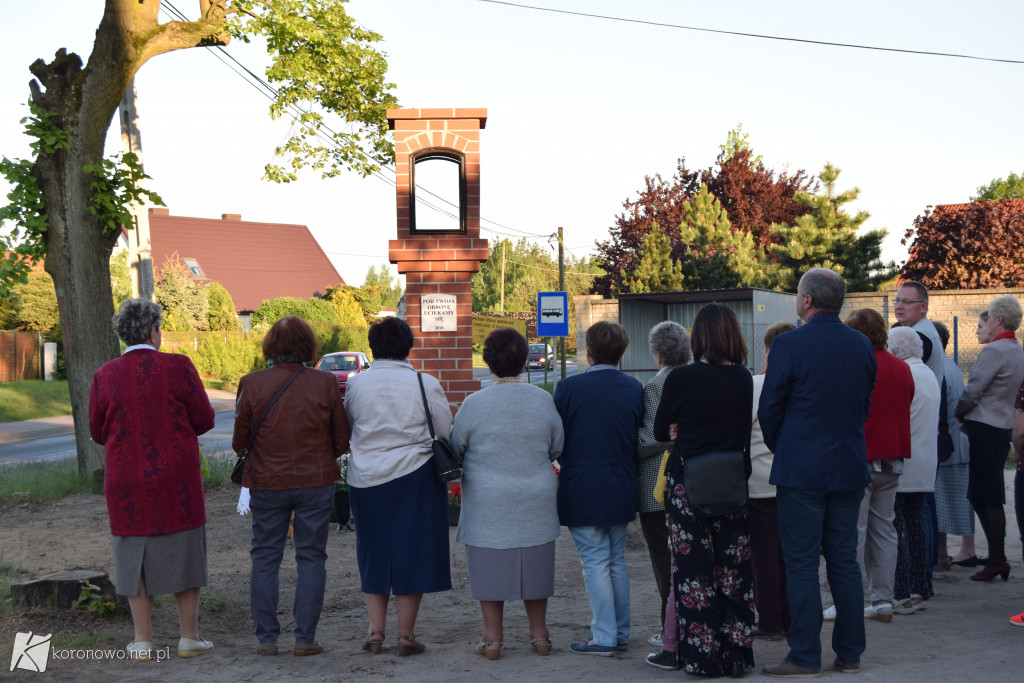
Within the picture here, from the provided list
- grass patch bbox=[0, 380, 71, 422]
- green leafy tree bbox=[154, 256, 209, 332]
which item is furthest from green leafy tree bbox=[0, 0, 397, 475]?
green leafy tree bbox=[154, 256, 209, 332]

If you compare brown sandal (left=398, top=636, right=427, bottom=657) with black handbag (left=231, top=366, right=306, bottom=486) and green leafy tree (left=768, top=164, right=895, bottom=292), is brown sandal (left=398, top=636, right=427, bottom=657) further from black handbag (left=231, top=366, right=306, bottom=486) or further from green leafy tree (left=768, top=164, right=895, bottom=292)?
green leafy tree (left=768, top=164, right=895, bottom=292)

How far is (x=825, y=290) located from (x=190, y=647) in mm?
3753

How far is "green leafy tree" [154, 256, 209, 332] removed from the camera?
37594 mm

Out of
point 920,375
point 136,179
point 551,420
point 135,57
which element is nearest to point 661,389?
point 551,420

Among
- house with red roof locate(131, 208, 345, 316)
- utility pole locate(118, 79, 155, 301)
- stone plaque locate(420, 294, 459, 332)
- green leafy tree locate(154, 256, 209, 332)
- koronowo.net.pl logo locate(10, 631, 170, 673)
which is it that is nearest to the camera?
koronowo.net.pl logo locate(10, 631, 170, 673)

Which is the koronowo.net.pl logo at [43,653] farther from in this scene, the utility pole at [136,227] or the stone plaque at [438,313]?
the utility pole at [136,227]

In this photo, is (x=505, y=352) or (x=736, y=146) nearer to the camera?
(x=505, y=352)

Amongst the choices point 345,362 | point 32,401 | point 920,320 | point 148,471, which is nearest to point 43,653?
point 148,471

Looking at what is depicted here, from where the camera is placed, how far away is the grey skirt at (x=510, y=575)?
15.2 feet

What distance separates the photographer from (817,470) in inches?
164

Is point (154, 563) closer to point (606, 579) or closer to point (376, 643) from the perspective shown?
point (376, 643)

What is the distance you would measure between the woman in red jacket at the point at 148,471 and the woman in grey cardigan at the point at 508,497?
1.43 meters

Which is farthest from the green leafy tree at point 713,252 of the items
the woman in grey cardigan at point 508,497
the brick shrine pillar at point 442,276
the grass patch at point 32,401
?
the woman in grey cardigan at point 508,497

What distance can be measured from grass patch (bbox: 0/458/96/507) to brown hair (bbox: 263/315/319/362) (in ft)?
19.6
